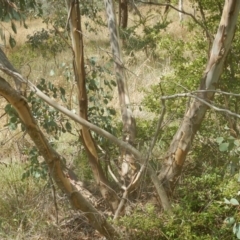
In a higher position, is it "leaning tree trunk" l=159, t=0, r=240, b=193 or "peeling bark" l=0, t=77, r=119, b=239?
"leaning tree trunk" l=159, t=0, r=240, b=193

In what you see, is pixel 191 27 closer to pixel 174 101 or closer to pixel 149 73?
pixel 174 101

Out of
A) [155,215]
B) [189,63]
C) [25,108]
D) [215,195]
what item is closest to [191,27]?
[189,63]

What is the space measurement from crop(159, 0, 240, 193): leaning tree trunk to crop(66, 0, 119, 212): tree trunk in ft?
1.53

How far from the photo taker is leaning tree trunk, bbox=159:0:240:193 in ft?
11.5

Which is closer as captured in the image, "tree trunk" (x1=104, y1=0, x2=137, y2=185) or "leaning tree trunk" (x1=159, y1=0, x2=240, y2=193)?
"leaning tree trunk" (x1=159, y1=0, x2=240, y2=193)

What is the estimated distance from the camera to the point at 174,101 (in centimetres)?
471

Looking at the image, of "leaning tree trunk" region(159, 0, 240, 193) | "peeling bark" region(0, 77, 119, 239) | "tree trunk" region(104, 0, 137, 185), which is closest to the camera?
"peeling bark" region(0, 77, 119, 239)

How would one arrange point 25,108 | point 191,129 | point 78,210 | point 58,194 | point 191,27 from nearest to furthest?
point 25,108 < point 78,210 < point 191,129 < point 58,194 < point 191,27

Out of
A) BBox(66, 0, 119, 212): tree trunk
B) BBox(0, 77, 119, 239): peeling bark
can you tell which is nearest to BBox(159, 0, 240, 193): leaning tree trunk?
BBox(66, 0, 119, 212): tree trunk

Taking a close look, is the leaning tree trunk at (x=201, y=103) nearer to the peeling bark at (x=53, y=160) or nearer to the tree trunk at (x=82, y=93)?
the tree trunk at (x=82, y=93)

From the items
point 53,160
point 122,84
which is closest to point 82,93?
point 53,160

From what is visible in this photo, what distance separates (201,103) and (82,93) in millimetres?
912

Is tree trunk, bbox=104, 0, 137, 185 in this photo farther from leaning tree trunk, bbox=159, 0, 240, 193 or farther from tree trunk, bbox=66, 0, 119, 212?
leaning tree trunk, bbox=159, 0, 240, 193

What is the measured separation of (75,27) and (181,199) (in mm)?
1602
